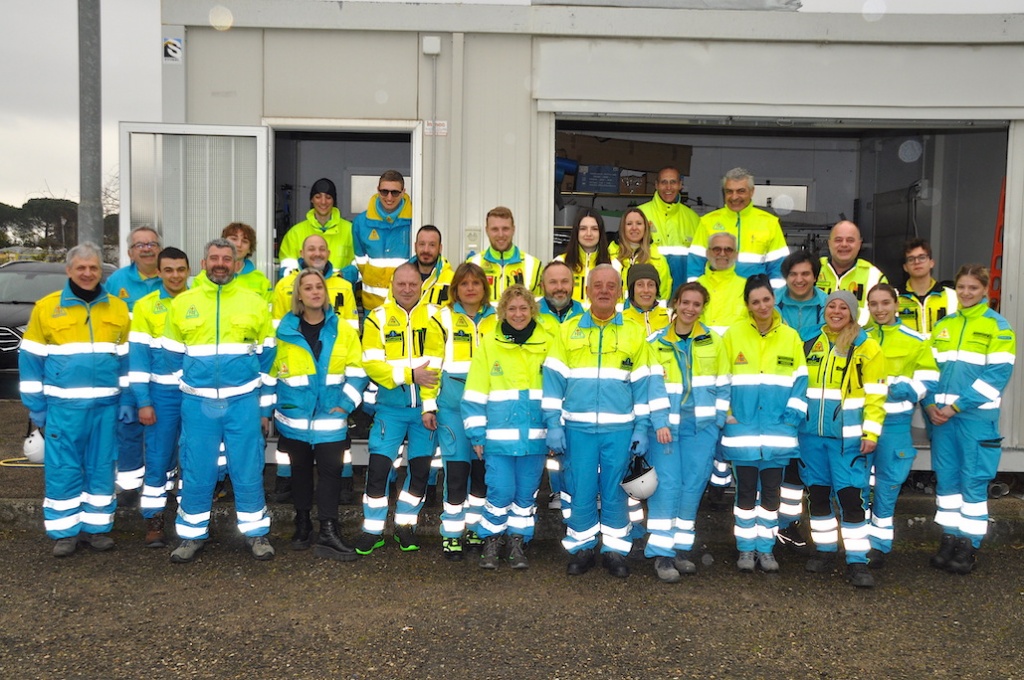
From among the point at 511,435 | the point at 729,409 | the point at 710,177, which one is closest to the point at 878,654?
the point at 729,409

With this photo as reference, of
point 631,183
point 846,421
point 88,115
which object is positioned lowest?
point 846,421

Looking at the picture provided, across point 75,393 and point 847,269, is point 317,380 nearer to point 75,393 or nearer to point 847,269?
point 75,393

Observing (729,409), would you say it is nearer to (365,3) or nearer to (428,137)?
(428,137)

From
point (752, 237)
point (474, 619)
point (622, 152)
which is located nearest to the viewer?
point (474, 619)

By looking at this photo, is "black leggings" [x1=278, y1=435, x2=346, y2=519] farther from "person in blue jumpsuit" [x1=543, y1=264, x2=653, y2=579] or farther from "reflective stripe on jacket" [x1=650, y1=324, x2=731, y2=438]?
"reflective stripe on jacket" [x1=650, y1=324, x2=731, y2=438]

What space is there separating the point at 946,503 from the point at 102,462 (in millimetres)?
5248

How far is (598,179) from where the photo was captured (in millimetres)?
9938

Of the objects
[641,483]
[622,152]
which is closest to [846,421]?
[641,483]

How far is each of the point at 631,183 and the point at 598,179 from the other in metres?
0.39

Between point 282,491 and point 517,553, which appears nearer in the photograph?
point 517,553

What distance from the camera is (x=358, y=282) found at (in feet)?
22.6

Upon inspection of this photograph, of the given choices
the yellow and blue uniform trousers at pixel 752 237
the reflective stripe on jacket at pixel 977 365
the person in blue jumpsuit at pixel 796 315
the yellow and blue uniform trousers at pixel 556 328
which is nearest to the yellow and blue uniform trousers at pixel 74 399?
the yellow and blue uniform trousers at pixel 556 328

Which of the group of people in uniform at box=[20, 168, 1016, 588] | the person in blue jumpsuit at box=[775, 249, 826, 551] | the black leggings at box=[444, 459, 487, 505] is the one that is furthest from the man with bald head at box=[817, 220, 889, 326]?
the black leggings at box=[444, 459, 487, 505]

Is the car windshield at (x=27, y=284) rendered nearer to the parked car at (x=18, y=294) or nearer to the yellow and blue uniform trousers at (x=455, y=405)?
the parked car at (x=18, y=294)
